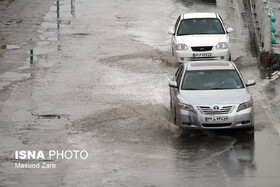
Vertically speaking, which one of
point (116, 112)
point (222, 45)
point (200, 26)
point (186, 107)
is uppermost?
point (186, 107)

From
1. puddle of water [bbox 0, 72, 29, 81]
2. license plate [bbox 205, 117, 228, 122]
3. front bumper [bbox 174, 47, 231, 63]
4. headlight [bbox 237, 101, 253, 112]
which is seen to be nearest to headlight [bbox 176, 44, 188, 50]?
front bumper [bbox 174, 47, 231, 63]

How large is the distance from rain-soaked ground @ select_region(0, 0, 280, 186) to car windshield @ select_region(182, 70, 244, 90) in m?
1.04

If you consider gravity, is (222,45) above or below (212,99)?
below

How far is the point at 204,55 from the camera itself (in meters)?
23.0

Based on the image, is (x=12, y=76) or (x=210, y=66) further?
(x=12, y=76)

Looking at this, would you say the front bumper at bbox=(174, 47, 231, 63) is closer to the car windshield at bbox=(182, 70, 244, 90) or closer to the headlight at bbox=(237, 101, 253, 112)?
the car windshield at bbox=(182, 70, 244, 90)

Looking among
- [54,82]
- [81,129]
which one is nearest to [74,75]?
[54,82]

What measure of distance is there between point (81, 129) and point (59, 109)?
81.1 inches

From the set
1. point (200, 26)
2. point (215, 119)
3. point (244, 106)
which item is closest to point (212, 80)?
point (244, 106)

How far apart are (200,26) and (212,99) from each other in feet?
30.2

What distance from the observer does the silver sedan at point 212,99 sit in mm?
15242

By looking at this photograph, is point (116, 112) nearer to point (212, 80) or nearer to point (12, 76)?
point (212, 80)

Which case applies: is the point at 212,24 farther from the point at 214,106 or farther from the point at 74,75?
the point at 214,106

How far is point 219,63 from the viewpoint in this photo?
57.2 feet
